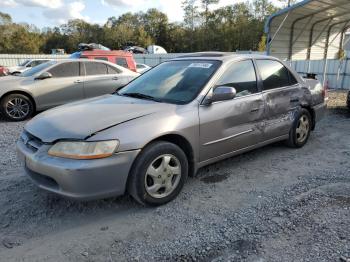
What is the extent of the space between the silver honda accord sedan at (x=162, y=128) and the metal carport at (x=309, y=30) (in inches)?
340

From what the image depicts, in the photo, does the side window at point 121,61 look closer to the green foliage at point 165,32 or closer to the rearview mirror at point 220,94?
the rearview mirror at point 220,94

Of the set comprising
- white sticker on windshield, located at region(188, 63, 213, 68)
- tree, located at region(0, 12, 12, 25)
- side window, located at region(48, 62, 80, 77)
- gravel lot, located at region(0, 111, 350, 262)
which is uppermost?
tree, located at region(0, 12, 12, 25)

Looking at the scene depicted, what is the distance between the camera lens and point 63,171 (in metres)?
2.89

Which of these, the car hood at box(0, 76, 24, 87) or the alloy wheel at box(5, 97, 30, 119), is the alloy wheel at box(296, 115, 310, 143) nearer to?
the alloy wheel at box(5, 97, 30, 119)

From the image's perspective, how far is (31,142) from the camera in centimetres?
330

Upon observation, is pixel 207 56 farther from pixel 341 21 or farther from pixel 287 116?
pixel 341 21

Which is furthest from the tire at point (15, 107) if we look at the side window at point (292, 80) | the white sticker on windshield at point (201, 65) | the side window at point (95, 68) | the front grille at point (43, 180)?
the side window at point (292, 80)

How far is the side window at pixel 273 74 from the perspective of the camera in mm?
4629

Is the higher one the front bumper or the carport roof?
the carport roof

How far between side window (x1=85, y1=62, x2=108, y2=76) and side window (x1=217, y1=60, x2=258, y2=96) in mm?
5386

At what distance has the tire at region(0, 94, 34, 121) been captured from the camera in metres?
7.64

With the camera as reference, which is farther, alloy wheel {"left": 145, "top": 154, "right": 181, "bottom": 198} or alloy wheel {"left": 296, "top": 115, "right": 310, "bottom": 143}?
alloy wheel {"left": 296, "top": 115, "right": 310, "bottom": 143}

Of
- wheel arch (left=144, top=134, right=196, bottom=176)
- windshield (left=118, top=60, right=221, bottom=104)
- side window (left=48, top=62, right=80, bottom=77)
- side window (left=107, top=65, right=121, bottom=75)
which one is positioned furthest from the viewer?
side window (left=107, top=65, right=121, bottom=75)

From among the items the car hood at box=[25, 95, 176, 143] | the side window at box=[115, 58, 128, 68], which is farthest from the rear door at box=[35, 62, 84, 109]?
the car hood at box=[25, 95, 176, 143]
